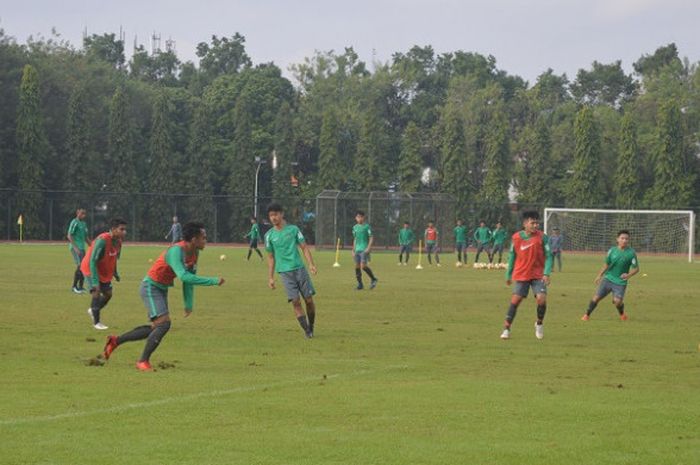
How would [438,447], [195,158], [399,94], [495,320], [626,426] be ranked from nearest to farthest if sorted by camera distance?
[438,447], [626,426], [495,320], [195,158], [399,94]

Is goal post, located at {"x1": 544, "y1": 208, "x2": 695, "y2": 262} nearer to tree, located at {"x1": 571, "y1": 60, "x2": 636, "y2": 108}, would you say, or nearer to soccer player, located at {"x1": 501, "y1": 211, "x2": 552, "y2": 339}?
tree, located at {"x1": 571, "y1": 60, "x2": 636, "y2": 108}

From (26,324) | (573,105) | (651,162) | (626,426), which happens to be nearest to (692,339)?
(626,426)

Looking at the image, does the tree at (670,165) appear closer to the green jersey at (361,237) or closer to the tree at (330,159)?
the tree at (330,159)

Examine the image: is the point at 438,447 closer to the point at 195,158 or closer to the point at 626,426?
the point at 626,426

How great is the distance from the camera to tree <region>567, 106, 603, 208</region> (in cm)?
7850

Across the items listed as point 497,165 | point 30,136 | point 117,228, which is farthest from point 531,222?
point 30,136

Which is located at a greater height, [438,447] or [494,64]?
[494,64]

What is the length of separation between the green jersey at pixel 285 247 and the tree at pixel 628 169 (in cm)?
6185

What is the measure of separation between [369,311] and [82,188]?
200 ft

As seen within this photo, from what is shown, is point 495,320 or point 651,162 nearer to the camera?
point 495,320

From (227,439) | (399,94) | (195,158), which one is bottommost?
(227,439)

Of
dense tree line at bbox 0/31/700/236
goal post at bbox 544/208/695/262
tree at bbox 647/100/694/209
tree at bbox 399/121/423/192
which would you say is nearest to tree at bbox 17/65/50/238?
dense tree line at bbox 0/31/700/236

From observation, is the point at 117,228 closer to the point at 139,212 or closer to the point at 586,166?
the point at 586,166

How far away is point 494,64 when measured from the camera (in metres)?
114
